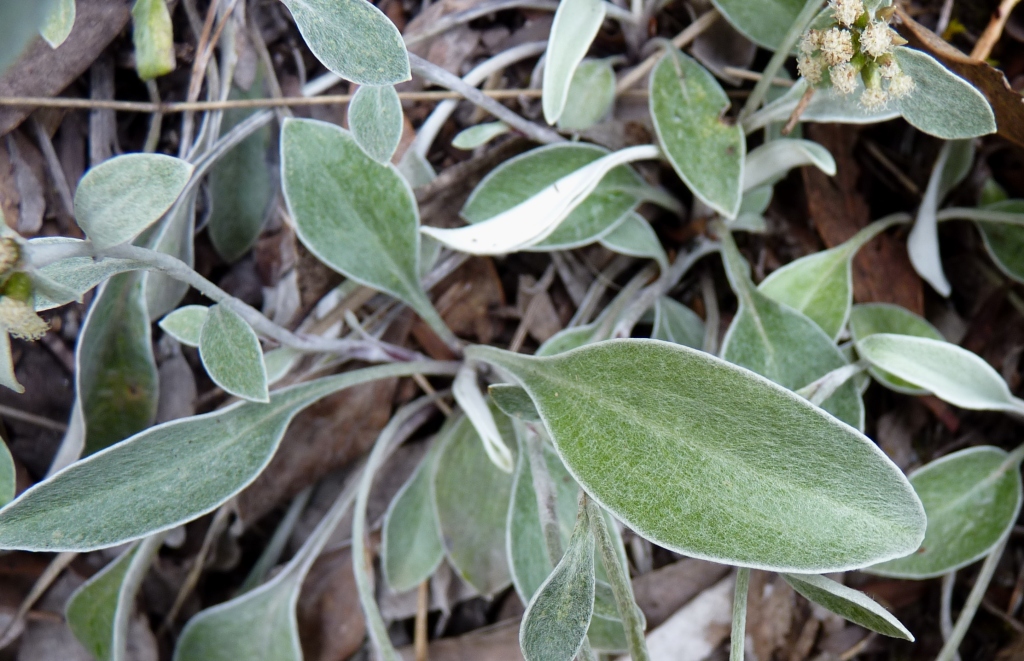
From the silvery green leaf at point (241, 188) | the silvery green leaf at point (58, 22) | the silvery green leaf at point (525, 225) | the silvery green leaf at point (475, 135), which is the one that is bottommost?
the silvery green leaf at point (241, 188)

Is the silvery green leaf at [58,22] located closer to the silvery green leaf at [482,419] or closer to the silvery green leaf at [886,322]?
the silvery green leaf at [482,419]

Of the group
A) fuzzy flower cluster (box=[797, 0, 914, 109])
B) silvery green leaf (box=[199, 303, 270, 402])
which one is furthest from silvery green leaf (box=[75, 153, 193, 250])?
fuzzy flower cluster (box=[797, 0, 914, 109])

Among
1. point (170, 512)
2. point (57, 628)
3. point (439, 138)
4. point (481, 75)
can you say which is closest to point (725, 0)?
point (481, 75)

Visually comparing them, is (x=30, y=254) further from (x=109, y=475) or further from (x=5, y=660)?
(x=5, y=660)

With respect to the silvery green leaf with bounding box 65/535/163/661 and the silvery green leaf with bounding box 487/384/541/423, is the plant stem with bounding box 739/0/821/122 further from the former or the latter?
the silvery green leaf with bounding box 65/535/163/661

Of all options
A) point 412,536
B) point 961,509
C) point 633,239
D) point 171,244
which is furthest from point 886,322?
point 171,244

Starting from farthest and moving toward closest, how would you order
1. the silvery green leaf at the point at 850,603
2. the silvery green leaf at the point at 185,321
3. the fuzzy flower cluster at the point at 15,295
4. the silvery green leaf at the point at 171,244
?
the silvery green leaf at the point at 171,244
the silvery green leaf at the point at 185,321
the silvery green leaf at the point at 850,603
the fuzzy flower cluster at the point at 15,295

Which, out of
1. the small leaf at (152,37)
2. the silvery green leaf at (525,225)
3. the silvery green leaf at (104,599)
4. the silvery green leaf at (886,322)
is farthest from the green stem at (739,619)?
the small leaf at (152,37)
